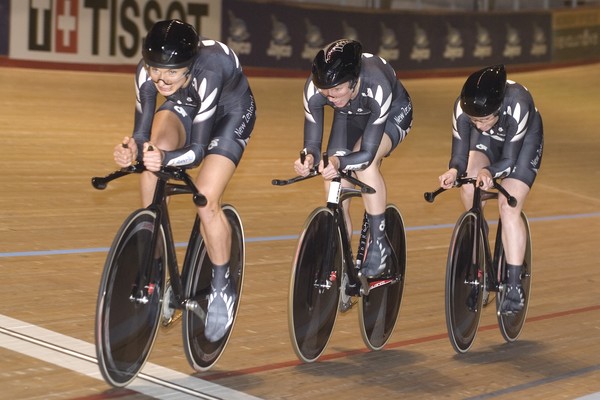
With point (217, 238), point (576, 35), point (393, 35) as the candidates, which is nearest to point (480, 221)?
point (217, 238)

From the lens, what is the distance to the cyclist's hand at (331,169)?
12.9 feet

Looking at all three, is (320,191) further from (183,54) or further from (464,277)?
→ (183,54)

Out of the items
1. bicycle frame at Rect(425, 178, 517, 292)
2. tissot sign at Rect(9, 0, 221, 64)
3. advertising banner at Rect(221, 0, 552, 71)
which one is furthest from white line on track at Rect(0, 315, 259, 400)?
advertising banner at Rect(221, 0, 552, 71)

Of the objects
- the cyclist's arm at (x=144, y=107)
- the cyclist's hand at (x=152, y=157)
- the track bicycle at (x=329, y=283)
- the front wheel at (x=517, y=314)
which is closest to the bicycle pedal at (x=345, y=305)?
the track bicycle at (x=329, y=283)

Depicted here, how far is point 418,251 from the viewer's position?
665 centimetres

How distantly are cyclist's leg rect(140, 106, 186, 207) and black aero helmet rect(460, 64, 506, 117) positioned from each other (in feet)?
4.01

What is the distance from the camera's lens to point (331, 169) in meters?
3.95

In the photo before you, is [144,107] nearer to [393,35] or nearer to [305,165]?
[305,165]

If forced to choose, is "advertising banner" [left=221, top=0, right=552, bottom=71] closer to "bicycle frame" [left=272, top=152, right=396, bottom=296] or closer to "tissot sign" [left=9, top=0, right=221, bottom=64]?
"tissot sign" [left=9, top=0, right=221, bottom=64]

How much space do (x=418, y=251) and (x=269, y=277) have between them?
139 centimetres

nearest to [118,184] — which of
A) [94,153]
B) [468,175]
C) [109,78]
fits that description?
[94,153]

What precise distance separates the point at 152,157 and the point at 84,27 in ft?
30.9

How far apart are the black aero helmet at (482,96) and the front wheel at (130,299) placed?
149cm

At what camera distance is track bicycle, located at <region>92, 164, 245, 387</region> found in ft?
11.0
